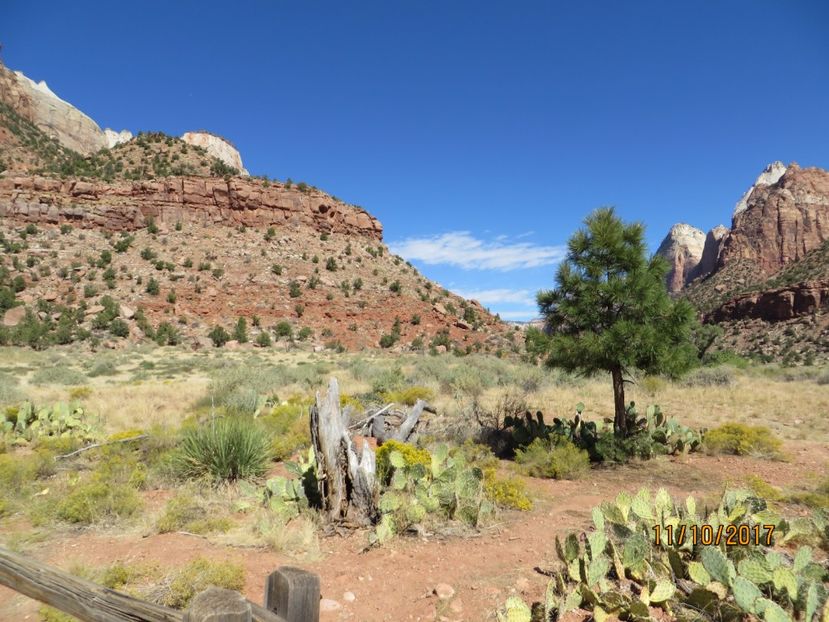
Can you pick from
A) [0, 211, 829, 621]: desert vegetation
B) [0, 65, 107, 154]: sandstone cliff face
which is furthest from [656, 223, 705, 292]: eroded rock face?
[0, 65, 107, 154]: sandstone cliff face

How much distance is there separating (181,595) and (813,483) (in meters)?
9.22

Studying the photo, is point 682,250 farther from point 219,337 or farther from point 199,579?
point 199,579

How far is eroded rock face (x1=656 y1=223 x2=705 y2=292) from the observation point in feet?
519

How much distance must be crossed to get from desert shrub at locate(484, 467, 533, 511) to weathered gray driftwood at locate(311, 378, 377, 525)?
5.85 ft

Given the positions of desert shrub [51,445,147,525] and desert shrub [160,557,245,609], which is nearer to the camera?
desert shrub [160,557,245,609]

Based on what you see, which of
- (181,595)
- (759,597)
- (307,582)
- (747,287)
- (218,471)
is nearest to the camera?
(307,582)

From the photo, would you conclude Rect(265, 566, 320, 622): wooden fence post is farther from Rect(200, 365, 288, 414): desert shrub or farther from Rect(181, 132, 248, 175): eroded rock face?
Rect(181, 132, 248, 175): eroded rock face

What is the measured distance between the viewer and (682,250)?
164375 millimetres

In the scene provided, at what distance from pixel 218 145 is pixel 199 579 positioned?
4395 inches

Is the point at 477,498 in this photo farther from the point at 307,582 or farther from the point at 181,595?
the point at 307,582

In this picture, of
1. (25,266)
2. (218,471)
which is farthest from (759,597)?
(25,266)

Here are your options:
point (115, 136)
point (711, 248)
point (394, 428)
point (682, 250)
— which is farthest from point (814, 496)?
point (682, 250)

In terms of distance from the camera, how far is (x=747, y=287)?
72438mm

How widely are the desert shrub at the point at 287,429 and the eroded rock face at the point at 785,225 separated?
321 ft
